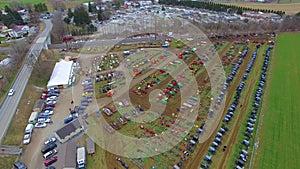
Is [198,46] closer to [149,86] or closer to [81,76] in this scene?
[149,86]

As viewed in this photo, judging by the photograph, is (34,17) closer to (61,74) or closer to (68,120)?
(61,74)

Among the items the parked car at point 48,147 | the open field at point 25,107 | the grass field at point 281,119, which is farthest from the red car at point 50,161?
the grass field at point 281,119

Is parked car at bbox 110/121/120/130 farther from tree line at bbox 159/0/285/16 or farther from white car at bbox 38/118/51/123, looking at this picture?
tree line at bbox 159/0/285/16

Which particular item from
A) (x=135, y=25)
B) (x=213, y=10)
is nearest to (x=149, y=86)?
(x=135, y=25)

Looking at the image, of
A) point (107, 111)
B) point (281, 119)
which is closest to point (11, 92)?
point (107, 111)

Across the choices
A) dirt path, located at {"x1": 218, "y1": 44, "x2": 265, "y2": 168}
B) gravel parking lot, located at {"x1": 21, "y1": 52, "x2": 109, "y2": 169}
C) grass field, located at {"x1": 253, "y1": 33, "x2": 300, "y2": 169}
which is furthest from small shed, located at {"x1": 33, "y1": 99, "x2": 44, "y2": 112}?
grass field, located at {"x1": 253, "y1": 33, "x2": 300, "y2": 169}

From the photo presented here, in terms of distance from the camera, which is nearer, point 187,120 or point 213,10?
point 187,120
